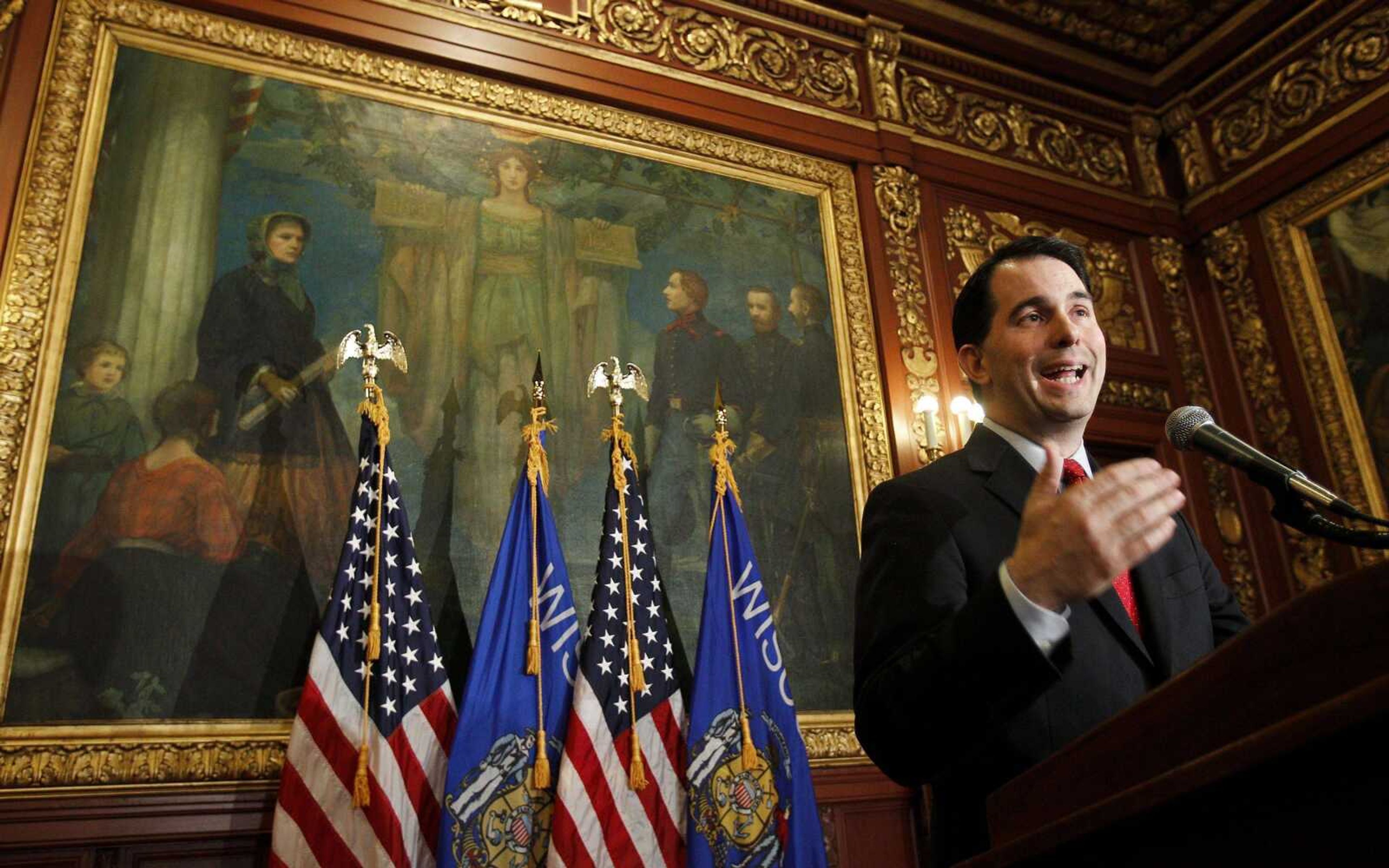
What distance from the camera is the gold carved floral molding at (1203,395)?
21.4 feet

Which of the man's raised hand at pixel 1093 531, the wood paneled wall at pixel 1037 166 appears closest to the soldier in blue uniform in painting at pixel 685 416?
the wood paneled wall at pixel 1037 166

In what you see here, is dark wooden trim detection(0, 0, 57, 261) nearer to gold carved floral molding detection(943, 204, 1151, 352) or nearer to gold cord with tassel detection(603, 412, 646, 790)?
gold cord with tassel detection(603, 412, 646, 790)

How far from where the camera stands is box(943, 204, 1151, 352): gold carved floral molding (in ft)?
21.7

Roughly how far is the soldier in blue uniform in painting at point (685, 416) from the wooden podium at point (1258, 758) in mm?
3725

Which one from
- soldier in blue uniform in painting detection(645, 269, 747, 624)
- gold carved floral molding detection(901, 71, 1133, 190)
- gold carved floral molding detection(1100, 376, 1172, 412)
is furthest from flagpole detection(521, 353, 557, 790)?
gold carved floral molding detection(1100, 376, 1172, 412)

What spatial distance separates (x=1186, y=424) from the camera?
191 centimetres

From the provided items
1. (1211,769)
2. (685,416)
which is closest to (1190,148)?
(685,416)

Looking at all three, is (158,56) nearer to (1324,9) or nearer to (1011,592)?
(1011,592)

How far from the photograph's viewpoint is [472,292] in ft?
16.3

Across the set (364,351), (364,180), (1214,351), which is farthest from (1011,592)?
(1214,351)

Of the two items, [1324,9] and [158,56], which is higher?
[1324,9]

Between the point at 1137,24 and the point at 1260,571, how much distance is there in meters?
3.89

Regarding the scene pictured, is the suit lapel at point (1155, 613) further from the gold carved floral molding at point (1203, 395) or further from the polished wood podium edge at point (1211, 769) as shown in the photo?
the gold carved floral molding at point (1203, 395)

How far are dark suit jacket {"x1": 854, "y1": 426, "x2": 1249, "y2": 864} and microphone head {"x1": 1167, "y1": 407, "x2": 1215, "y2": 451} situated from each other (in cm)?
22
